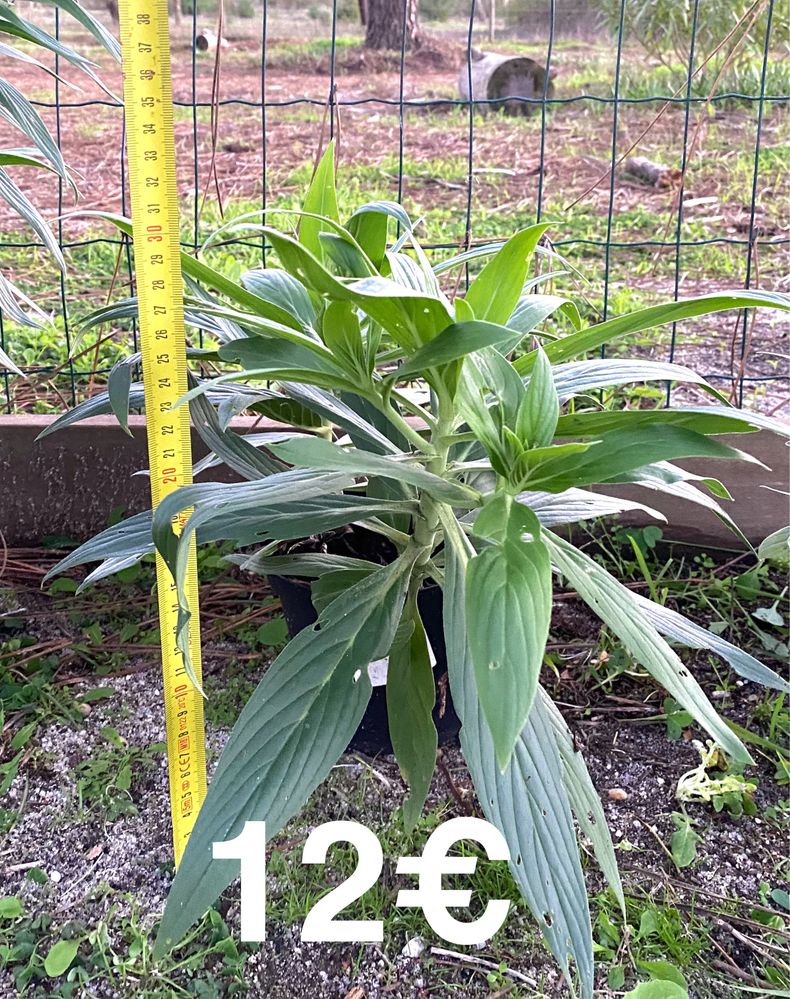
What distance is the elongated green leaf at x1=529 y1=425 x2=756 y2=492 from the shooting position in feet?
2.94

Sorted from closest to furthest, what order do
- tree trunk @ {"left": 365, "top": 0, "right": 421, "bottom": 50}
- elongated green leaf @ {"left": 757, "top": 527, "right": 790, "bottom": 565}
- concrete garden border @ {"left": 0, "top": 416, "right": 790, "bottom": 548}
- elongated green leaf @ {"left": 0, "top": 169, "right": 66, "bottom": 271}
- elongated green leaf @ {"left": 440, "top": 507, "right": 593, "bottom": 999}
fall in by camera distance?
1. elongated green leaf @ {"left": 440, "top": 507, "right": 593, "bottom": 999}
2. elongated green leaf @ {"left": 0, "top": 169, "right": 66, "bottom": 271}
3. elongated green leaf @ {"left": 757, "top": 527, "right": 790, "bottom": 565}
4. concrete garden border @ {"left": 0, "top": 416, "right": 790, "bottom": 548}
5. tree trunk @ {"left": 365, "top": 0, "right": 421, "bottom": 50}

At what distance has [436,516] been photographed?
3.93 ft

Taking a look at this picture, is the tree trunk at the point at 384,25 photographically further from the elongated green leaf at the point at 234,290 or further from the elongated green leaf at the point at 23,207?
the elongated green leaf at the point at 234,290

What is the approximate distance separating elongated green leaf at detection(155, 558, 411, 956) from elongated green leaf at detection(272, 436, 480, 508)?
0.65 feet

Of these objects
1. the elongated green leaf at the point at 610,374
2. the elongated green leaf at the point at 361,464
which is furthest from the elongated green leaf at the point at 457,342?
the elongated green leaf at the point at 610,374

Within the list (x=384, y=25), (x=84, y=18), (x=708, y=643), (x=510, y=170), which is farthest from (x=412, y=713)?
(x=384, y=25)

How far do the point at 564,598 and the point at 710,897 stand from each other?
0.70 metres

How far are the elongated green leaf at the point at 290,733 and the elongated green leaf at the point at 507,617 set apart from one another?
11.5 inches

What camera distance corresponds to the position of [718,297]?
0.98 m

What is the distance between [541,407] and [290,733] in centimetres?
46

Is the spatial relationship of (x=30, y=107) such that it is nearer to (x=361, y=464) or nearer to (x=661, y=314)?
(x=361, y=464)

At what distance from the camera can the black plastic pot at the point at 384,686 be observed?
1.38 metres

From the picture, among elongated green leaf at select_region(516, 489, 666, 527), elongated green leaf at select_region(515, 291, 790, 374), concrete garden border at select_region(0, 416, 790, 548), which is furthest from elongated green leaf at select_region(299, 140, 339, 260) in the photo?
concrete garden border at select_region(0, 416, 790, 548)

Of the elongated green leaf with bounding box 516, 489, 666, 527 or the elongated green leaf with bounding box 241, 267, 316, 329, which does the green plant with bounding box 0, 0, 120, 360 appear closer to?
the elongated green leaf with bounding box 241, 267, 316, 329
